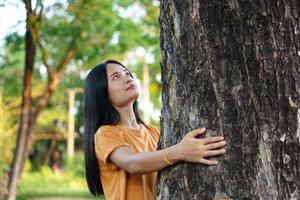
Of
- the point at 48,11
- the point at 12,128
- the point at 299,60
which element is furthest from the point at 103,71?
the point at 12,128

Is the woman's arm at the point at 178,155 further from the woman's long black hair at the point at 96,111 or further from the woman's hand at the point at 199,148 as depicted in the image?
the woman's long black hair at the point at 96,111

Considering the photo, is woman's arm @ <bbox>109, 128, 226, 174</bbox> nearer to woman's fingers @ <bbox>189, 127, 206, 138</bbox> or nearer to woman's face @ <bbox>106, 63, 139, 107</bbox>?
woman's fingers @ <bbox>189, 127, 206, 138</bbox>

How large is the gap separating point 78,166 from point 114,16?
1947 centimetres

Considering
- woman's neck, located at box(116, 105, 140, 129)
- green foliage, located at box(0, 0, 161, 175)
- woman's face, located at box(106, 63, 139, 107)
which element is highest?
green foliage, located at box(0, 0, 161, 175)

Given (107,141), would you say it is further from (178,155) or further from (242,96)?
(242,96)

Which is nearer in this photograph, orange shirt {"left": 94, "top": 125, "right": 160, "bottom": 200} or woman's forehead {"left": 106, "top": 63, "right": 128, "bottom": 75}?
orange shirt {"left": 94, "top": 125, "right": 160, "bottom": 200}

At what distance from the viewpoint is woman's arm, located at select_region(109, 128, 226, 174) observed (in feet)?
7.86

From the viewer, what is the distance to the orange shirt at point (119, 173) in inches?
105

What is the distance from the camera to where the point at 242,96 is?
2.39 meters

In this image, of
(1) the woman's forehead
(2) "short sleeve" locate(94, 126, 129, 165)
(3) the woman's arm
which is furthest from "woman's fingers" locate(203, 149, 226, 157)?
(1) the woman's forehead

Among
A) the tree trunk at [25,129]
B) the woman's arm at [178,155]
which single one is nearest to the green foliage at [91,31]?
the tree trunk at [25,129]

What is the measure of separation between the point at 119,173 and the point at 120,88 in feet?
1.26

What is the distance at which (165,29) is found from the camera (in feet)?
8.63

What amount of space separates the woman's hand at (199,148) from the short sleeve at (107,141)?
326mm
